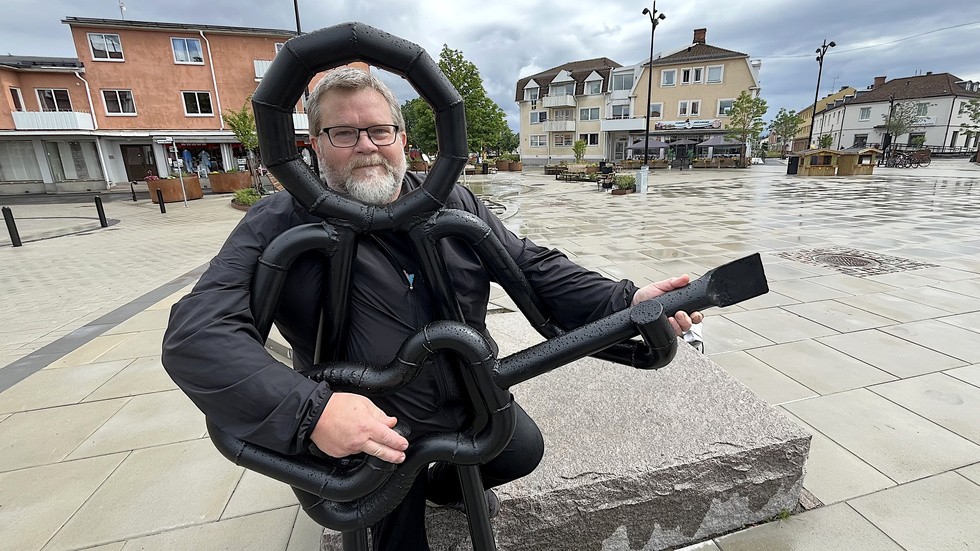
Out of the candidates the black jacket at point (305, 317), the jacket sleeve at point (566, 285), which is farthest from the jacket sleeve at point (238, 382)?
the jacket sleeve at point (566, 285)

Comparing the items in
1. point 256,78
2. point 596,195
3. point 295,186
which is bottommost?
point 596,195

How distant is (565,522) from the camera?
1.89 meters

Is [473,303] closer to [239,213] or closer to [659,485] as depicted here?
[659,485]

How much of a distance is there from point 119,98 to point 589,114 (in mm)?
36491

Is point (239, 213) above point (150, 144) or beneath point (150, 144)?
beneath

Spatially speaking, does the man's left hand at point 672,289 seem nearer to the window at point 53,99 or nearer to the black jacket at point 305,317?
the black jacket at point 305,317

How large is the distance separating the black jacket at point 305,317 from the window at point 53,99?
106 feet

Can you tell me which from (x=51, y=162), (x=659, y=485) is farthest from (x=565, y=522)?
(x=51, y=162)

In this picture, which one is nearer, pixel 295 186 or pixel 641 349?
pixel 295 186

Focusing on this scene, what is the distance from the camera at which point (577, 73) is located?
1797 inches

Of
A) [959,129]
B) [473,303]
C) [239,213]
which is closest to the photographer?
[473,303]

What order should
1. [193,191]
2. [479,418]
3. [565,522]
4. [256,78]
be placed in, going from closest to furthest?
[479,418]
[565,522]
[193,191]
[256,78]

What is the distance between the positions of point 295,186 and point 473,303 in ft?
2.08

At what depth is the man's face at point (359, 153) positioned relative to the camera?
1232mm
